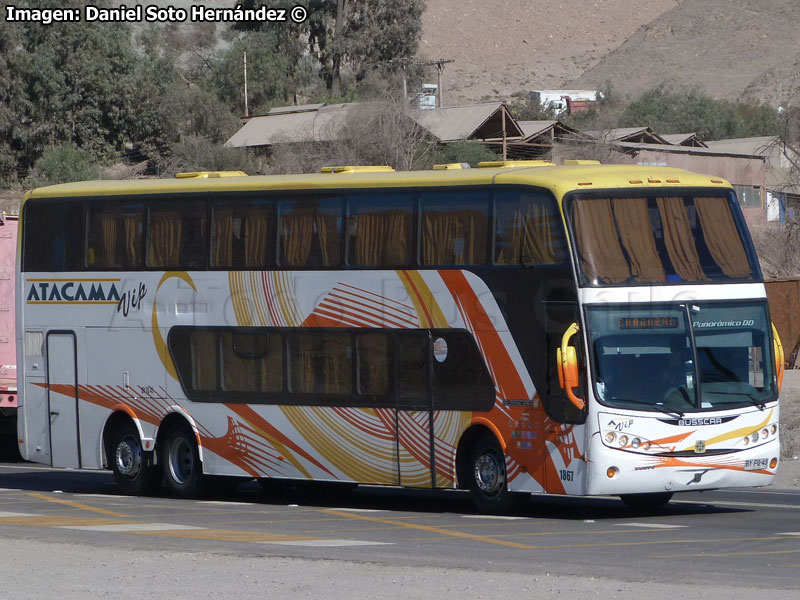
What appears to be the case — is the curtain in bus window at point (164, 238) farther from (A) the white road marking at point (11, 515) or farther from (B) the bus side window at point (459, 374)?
(B) the bus side window at point (459, 374)

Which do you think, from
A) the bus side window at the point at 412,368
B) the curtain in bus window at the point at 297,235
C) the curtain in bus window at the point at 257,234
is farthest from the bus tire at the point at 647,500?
the curtain in bus window at the point at 257,234

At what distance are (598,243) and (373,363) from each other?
3.26 meters

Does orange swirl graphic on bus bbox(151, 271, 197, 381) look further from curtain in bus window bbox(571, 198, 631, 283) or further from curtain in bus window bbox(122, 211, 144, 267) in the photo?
curtain in bus window bbox(571, 198, 631, 283)

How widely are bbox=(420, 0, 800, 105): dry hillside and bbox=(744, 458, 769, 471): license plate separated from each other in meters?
95.1

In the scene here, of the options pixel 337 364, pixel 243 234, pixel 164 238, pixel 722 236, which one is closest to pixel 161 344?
pixel 164 238

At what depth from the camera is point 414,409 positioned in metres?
15.9

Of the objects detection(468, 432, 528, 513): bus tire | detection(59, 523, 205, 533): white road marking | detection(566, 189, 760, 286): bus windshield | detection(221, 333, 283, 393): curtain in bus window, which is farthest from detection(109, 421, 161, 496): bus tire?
detection(566, 189, 760, 286): bus windshield

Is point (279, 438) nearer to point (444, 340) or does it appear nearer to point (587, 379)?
point (444, 340)

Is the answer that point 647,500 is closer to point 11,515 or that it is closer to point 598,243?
point 598,243

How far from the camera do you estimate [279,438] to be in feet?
56.1

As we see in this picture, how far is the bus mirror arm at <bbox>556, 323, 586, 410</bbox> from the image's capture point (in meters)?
13.9

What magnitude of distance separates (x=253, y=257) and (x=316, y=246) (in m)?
0.98

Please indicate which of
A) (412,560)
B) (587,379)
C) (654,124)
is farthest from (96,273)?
(654,124)

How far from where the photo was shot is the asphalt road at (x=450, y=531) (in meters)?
10.8
